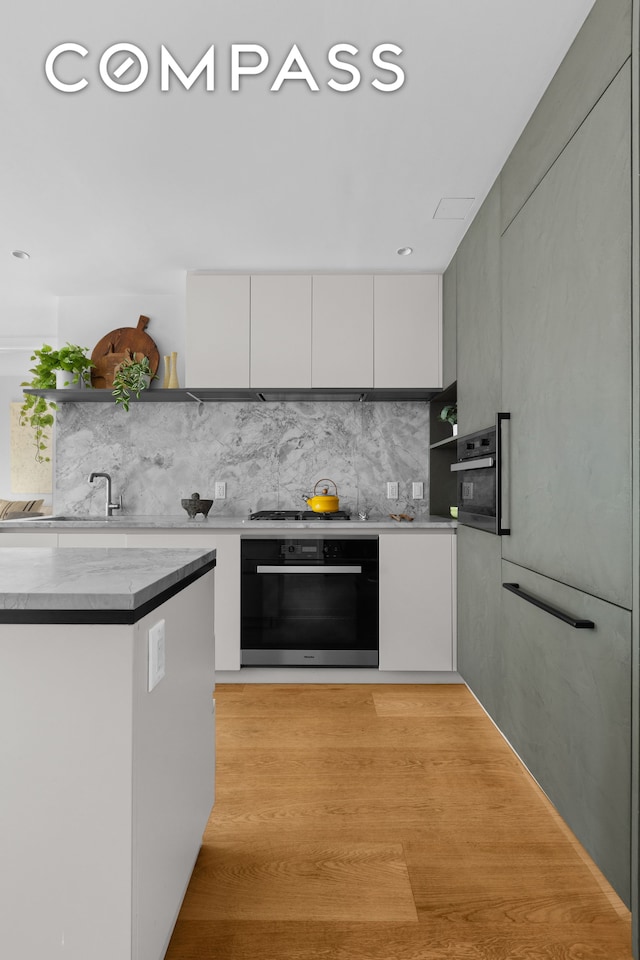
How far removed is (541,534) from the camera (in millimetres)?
1851

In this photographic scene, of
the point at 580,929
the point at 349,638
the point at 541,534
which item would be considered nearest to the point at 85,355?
the point at 349,638

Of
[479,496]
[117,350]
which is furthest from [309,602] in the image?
[117,350]

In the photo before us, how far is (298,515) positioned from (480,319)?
161cm

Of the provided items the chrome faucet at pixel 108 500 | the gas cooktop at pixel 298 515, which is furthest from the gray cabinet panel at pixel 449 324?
the chrome faucet at pixel 108 500

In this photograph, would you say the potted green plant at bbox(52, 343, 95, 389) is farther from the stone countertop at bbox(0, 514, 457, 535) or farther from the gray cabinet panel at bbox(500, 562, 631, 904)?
the gray cabinet panel at bbox(500, 562, 631, 904)

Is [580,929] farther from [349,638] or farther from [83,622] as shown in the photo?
[349,638]

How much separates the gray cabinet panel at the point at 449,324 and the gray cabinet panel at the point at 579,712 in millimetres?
1464

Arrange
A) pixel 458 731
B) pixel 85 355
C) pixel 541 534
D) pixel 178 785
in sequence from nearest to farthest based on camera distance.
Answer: pixel 178 785
pixel 541 534
pixel 458 731
pixel 85 355

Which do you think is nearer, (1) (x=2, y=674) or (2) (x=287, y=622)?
(1) (x=2, y=674)

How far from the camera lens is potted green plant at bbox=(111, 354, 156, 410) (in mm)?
3514

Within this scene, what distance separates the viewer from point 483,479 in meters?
2.48

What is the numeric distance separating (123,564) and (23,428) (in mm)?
5468

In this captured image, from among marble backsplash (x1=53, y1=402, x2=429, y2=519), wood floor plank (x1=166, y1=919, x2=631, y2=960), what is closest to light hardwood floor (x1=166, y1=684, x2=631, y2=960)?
wood floor plank (x1=166, y1=919, x2=631, y2=960)

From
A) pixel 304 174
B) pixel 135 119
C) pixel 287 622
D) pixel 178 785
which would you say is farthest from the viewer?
pixel 287 622
